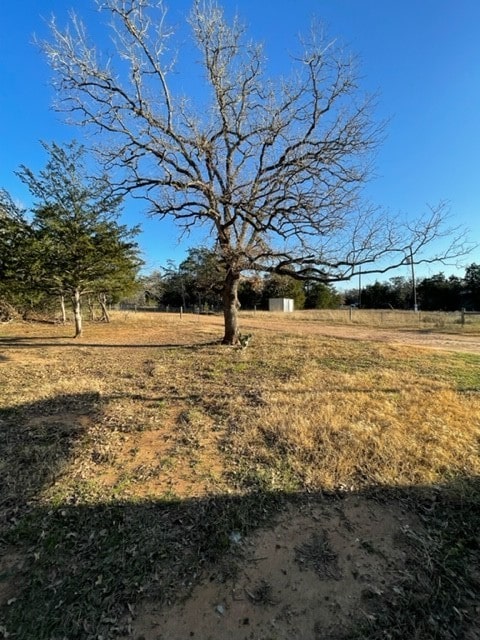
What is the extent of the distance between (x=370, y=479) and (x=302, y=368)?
169 inches

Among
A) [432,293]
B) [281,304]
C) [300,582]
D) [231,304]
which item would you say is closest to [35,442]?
[300,582]

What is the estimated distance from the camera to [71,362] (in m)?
8.41

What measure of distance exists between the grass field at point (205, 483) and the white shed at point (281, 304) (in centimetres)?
3945

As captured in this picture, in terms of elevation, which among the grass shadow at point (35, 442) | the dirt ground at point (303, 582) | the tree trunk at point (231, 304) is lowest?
the dirt ground at point (303, 582)

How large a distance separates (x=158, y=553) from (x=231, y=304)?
8366 millimetres

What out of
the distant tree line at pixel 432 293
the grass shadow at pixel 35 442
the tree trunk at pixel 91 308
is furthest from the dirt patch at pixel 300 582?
the distant tree line at pixel 432 293

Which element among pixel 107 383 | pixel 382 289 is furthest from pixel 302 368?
pixel 382 289

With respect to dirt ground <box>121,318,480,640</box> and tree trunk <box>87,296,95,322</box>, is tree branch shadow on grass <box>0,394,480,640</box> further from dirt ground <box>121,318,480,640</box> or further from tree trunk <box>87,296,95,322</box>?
tree trunk <box>87,296,95,322</box>

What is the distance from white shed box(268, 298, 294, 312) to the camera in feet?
151

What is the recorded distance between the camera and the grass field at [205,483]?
2.17 meters

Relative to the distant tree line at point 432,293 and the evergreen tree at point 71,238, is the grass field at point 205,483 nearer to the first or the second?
the evergreen tree at point 71,238

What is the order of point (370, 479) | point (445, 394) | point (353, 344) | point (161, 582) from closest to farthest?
1. point (161, 582)
2. point (370, 479)
3. point (445, 394)
4. point (353, 344)

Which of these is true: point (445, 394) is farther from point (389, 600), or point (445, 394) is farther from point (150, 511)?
point (150, 511)

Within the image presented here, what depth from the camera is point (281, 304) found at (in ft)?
153
